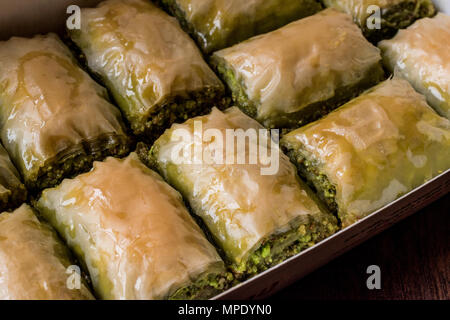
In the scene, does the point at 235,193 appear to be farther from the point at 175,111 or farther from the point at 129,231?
the point at 175,111

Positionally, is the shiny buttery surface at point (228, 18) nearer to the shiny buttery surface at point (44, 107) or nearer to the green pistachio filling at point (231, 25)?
the green pistachio filling at point (231, 25)

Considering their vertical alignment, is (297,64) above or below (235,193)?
above

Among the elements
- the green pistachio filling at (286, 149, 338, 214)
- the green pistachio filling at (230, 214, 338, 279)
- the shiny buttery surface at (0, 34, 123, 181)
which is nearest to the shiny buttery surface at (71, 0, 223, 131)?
Result: the shiny buttery surface at (0, 34, 123, 181)

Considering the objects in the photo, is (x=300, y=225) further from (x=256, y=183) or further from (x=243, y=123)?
(x=243, y=123)

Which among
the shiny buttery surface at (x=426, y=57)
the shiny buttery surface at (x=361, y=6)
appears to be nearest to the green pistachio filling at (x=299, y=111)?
the shiny buttery surface at (x=426, y=57)

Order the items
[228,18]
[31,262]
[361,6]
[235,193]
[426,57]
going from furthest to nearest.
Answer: [361,6], [228,18], [426,57], [235,193], [31,262]

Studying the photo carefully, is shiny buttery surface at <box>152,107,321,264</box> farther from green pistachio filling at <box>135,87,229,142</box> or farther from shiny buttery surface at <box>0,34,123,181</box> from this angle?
shiny buttery surface at <box>0,34,123,181</box>

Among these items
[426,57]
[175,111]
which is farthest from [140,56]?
[426,57]
